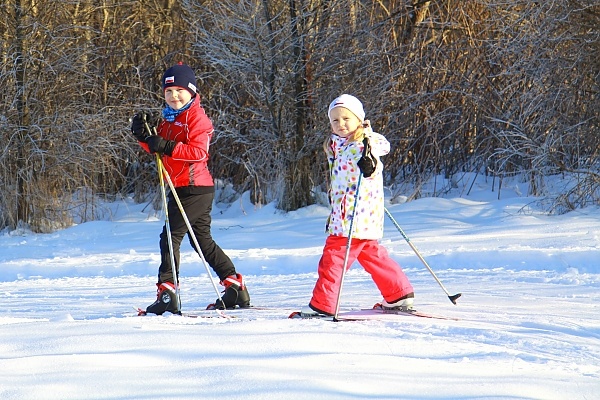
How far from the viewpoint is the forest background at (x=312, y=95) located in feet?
38.7

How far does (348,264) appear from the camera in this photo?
19.2 feet

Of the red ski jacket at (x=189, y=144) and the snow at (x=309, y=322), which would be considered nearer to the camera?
the snow at (x=309, y=322)

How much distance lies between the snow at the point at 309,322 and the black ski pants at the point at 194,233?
1.41 feet

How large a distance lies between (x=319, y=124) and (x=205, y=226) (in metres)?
6.80

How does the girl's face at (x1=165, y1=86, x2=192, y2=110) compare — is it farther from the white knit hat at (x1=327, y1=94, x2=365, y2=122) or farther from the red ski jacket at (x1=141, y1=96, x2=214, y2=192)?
the white knit hat at (x1=327, y1=94, x2=365, y2=122)

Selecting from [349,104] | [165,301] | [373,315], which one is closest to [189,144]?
[165,301]

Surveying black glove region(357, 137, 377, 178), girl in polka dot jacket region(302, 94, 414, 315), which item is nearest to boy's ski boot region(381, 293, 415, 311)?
girl in polka dot jacket region(302, 94, 414, 315)

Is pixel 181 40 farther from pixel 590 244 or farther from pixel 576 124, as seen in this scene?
pixel 590 244

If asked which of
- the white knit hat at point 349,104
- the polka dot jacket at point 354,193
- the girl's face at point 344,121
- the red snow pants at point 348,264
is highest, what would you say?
the white knit hat at point 349,104

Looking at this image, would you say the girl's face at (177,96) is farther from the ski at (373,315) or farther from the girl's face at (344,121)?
the ski at (373,315)

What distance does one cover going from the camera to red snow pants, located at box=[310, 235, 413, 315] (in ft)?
18.6

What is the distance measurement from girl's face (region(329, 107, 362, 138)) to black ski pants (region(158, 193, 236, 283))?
1186mm

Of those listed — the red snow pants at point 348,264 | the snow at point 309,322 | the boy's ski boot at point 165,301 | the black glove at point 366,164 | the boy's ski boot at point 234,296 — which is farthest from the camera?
the boy's ski boot at point 234,296

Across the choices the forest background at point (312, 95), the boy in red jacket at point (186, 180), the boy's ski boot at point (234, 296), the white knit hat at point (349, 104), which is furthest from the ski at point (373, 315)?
the forest background at point (312, 95)
